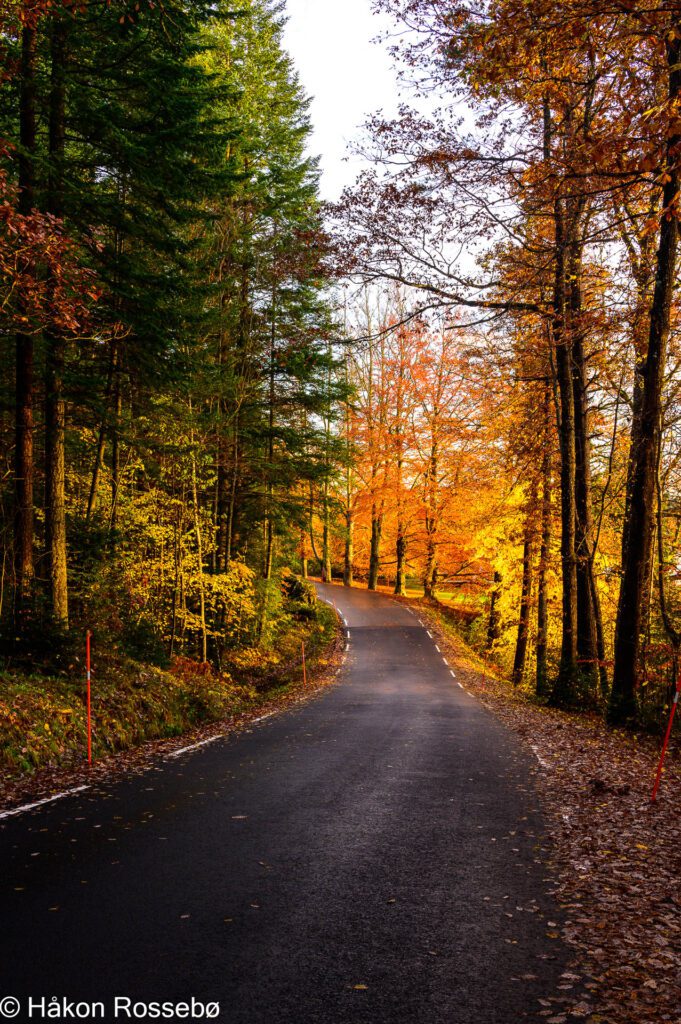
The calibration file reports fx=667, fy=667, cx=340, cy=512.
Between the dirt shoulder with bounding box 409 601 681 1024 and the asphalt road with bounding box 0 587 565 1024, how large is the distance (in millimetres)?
186

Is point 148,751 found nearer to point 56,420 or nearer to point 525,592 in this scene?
point 56,420

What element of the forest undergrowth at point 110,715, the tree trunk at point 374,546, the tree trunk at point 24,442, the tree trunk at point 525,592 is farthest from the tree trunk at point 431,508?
the tree trunk at point 24,442

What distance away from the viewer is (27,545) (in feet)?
35.4

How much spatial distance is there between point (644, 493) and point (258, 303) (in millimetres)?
13949

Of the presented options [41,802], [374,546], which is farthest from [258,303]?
[374,546]

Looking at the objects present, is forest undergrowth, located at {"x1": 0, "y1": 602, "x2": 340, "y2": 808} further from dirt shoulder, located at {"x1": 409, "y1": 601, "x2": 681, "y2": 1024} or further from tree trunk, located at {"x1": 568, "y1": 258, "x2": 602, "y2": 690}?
tree trunk, located at {"x1": 568, "y1": 258, "x2": 602, "y2": 690}

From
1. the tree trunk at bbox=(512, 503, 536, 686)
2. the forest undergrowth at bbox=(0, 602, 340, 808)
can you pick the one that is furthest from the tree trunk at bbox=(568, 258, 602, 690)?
the forest undergrowth at bbox=(0, 602, 340, 808)

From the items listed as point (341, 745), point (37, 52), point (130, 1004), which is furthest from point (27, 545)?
point (130, 1004)

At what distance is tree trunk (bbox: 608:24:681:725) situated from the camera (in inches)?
418

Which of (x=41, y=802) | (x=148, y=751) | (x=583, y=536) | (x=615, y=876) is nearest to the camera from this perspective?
(x=615, y=876)

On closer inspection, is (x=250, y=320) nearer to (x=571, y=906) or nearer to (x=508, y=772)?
(x=508, y=772)

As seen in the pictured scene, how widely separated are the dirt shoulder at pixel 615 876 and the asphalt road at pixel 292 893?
7.3 inches

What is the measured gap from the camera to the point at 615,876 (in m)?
5.14

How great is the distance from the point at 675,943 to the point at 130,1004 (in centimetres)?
320
